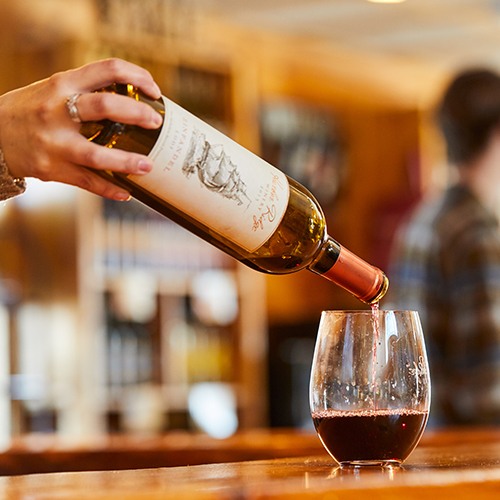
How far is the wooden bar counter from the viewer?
0.73m

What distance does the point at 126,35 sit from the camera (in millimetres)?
4977

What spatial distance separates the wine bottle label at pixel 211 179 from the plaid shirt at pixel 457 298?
1.53m

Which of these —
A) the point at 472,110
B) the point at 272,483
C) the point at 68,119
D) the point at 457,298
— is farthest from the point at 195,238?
the point at 272,483

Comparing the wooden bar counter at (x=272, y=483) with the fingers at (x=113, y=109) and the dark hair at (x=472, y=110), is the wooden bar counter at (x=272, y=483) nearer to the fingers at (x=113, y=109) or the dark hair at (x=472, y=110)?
the fingers at (x=113, y=109)

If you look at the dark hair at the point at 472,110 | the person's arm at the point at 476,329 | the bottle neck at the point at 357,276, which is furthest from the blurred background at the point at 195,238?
the bottle neck at the point at 357,276

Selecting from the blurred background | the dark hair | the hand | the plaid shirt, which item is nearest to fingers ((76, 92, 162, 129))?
the hand

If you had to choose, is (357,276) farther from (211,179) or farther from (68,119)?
(68,119)

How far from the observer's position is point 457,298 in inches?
101

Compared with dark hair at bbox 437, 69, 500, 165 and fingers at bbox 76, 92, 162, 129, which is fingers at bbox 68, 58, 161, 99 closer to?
fingers at bbox 76, 92, 162, 129

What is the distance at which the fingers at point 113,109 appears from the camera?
96cm

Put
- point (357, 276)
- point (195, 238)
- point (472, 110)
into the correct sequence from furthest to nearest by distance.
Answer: point (195, 238)
point (472, 110)
point (357, 276)

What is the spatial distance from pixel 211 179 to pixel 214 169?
0.01 m

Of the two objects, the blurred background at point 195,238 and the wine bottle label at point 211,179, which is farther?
the blurred background at point 195,238

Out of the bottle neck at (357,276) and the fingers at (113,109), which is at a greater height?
the fingers at (113,109)
